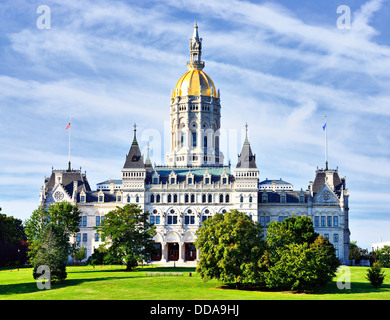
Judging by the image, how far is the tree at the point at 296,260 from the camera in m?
76.1

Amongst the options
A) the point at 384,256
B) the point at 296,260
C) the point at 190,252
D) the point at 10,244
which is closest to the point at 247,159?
the point at 190,252

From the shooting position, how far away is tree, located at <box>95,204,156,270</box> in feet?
320

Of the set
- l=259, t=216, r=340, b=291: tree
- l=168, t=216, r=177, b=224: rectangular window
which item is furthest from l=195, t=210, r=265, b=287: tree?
l=168, t=216, r=177, b=224: rectangular window

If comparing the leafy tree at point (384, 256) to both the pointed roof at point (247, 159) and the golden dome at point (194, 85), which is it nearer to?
the pointed roof at point (247, 159)

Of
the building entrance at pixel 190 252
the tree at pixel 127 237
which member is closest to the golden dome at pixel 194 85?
the building entrance at pixel 190 252

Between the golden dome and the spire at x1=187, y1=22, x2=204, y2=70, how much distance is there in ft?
6.64

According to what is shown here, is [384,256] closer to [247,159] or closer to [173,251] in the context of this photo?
[247,159]

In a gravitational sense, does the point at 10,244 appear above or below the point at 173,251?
above

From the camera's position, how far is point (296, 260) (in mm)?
76438

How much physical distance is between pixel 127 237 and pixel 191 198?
28.0 metres

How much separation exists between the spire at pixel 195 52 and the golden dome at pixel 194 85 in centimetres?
202

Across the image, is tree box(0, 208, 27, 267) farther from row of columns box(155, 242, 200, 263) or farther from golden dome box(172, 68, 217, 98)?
golden dome box(172, 68, 217, 98)
